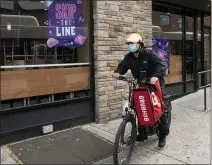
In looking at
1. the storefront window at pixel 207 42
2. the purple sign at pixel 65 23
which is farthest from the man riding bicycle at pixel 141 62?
the storefront window at pixel 207 42

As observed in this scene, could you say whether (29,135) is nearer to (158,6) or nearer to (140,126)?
(140,126)

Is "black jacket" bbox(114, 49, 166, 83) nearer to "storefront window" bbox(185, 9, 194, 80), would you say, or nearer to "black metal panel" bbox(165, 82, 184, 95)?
"black metal panel" bbox(165, 82, 184, 95)

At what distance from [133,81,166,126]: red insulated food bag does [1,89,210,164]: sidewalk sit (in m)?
0.50

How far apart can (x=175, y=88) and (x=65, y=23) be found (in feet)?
Result: 13.0

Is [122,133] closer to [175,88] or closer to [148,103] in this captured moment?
[148,103]

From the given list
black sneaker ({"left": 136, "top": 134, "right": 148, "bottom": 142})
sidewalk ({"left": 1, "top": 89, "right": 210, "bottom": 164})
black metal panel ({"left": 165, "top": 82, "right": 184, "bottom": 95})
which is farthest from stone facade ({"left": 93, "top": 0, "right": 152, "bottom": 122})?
black metal panel ({"left": 165, "top": 82, "right": 184, "bottom": 95})

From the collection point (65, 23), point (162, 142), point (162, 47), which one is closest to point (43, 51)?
point (65, 23)

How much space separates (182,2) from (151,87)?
424cm

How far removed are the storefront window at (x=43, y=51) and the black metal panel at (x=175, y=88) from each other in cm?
298

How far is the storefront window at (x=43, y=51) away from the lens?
4.43m

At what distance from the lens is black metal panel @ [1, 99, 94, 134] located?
14.2 ft

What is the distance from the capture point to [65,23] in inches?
201

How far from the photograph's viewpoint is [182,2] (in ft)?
23.9

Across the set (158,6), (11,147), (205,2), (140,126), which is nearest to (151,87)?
(140,126)
